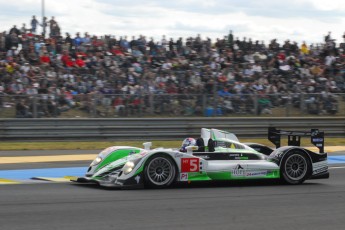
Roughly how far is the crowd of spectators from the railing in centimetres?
3

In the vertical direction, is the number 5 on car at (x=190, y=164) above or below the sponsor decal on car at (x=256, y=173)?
above

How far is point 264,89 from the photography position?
22.0 meters

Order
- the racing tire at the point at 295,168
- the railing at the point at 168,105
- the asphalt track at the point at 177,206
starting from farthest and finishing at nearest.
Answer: the railing at the point at 168,105 → the racing tire at the point at 295,168 → the asphalt track at the point at 177,206

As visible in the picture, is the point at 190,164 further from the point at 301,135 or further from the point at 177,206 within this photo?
the point at 301,135

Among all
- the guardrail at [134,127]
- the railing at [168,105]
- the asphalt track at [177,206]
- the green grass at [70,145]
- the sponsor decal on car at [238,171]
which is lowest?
the asphalt track at [177,206]

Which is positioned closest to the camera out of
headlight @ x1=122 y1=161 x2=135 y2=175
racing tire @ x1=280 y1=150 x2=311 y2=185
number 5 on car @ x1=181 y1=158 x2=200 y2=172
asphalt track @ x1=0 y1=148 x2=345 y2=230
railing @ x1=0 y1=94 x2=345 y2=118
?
asphalt track @ x1=0 y1=148 x2=345 y2=230

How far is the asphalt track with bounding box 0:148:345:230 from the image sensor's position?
23.0ft

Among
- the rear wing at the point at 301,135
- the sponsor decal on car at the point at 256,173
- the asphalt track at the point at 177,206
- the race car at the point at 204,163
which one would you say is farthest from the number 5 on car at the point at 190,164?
the rear wing at the point at 301,135

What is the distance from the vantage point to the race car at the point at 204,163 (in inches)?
383

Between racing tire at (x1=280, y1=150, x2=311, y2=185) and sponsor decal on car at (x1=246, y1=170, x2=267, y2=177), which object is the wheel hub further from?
racing tire at (x1=280, y1=150, x2=311, y2=185)

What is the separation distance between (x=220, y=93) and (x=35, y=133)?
618 cm

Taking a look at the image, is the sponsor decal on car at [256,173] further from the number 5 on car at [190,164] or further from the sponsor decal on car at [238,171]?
the number 5 on car at [190,164]

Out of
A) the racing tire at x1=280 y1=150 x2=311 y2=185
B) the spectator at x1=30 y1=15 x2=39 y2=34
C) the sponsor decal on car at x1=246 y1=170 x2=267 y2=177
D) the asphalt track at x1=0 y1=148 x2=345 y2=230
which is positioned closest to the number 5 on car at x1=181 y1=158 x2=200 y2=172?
the asphalt track at x1=0 y1=148 x2=345 y2=230

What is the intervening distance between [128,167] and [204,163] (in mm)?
1285
